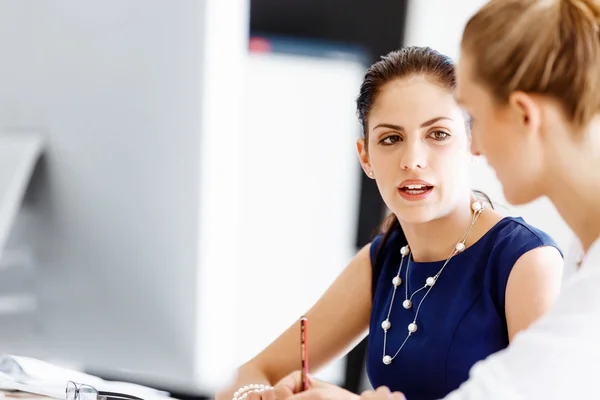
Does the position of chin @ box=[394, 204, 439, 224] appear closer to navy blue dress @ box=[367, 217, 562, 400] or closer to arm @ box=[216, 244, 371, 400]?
navy blue dress @ box=[367, 217, 562, 400]

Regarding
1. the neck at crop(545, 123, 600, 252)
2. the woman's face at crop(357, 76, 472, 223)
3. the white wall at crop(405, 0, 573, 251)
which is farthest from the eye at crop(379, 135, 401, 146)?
the white wall at crop(405, 0, 573, 251)

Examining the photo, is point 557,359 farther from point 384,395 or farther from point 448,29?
point 448,29

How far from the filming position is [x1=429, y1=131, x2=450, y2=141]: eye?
4.35 ft

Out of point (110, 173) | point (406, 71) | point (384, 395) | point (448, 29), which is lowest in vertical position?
point (384, 395)

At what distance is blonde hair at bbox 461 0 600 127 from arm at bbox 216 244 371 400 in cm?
63

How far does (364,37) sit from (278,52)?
0.33 meters

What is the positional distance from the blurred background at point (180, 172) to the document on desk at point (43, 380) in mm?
1184

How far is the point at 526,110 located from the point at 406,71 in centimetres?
42

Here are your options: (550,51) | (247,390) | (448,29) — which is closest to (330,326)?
(247,390)

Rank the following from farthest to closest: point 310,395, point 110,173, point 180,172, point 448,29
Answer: point 180,172, point 110,173, point 448,29, point 310,395

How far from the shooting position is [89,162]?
273cm

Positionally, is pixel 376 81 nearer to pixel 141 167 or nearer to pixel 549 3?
pixel 549 3

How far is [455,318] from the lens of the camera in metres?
1.34

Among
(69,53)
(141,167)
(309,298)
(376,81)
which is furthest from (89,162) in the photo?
(376,81)
